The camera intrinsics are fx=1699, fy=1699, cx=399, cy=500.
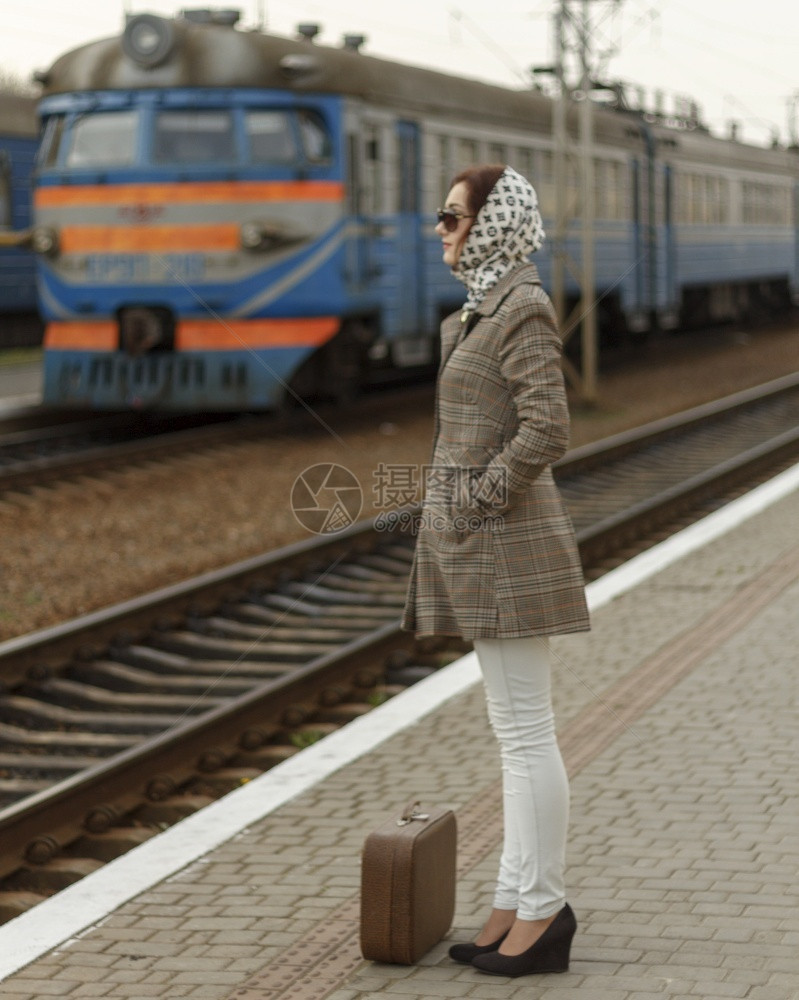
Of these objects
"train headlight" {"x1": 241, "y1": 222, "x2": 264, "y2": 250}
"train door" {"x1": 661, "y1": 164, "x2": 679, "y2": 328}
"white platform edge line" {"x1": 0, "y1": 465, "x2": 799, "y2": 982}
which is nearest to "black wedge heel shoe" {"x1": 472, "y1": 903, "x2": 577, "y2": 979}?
"white platform edge line" {"x1": 0, "y1": 465, "x2": 799, "y2": 982}

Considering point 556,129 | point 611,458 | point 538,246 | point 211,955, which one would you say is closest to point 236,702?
point 211,955

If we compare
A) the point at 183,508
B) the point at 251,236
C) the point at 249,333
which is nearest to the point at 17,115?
the point at 251,236

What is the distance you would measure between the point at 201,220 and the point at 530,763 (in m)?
11.6

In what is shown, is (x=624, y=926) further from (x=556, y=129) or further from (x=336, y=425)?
(x=556, y=129)

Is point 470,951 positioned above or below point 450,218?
below

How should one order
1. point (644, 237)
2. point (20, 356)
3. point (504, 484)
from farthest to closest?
point (20, 356) → point (644, 237) → point (504, 484)

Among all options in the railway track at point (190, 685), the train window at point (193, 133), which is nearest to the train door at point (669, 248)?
the train window at point (193, 133)

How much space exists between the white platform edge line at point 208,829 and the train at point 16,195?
56.8 feet

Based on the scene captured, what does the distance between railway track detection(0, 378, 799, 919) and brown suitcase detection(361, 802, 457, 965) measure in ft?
4.66

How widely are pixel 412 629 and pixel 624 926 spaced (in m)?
0.96

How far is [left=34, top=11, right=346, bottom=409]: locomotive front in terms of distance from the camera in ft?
48.9

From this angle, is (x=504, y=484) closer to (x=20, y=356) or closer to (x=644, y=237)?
(x=644, y=237)

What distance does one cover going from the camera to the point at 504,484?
3820 millimetres

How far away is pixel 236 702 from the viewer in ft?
22.2
